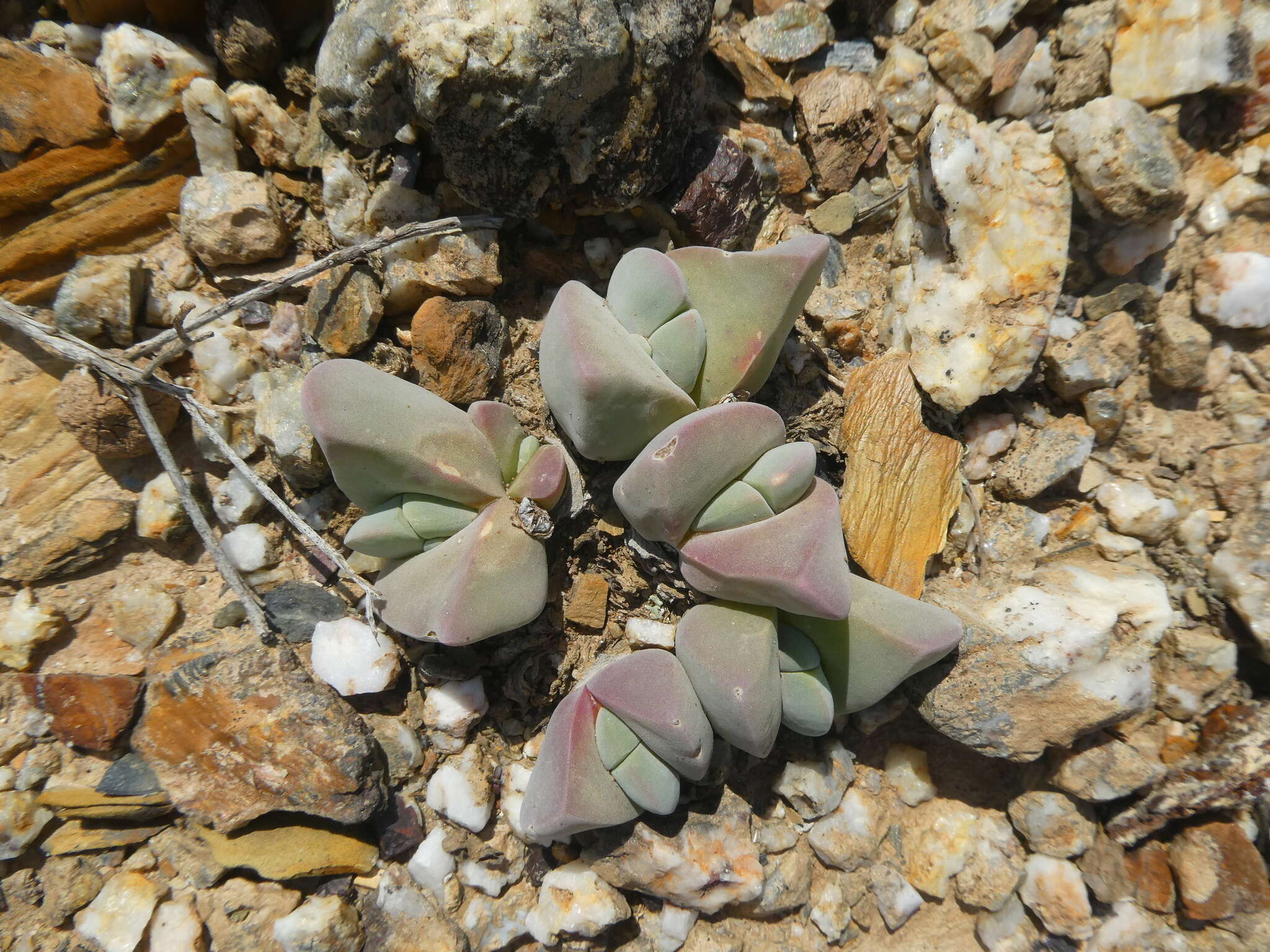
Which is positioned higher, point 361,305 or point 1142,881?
point 361,305

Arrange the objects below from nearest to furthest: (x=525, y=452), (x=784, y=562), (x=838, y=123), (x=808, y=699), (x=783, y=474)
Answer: (x=784, y=562) < (x=783, y=474) < (x=808, y=699) < (x=525, y=452) < (x=838, y=123)

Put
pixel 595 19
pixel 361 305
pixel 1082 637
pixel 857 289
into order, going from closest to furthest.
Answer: pixel 595 19 → pixel 1082 637 → pixel 361 305 → pixel 857 289

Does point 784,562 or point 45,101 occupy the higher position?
point 45,101

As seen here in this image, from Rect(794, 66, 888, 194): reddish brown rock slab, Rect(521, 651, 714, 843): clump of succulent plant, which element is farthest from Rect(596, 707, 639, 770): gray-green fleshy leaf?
Rect(794, 66, 888, 194): reddish brown rock slab

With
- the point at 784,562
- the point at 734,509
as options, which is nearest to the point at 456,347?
the point at 734,509

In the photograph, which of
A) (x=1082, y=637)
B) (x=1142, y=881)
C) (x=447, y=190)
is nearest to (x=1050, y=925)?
(x=1142, y=881)

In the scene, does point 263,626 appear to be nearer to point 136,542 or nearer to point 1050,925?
point 136,542

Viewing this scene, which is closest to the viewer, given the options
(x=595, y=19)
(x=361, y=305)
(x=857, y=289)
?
(x=595, y=19)

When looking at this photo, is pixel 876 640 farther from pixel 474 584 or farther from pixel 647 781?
pixel 474 584
